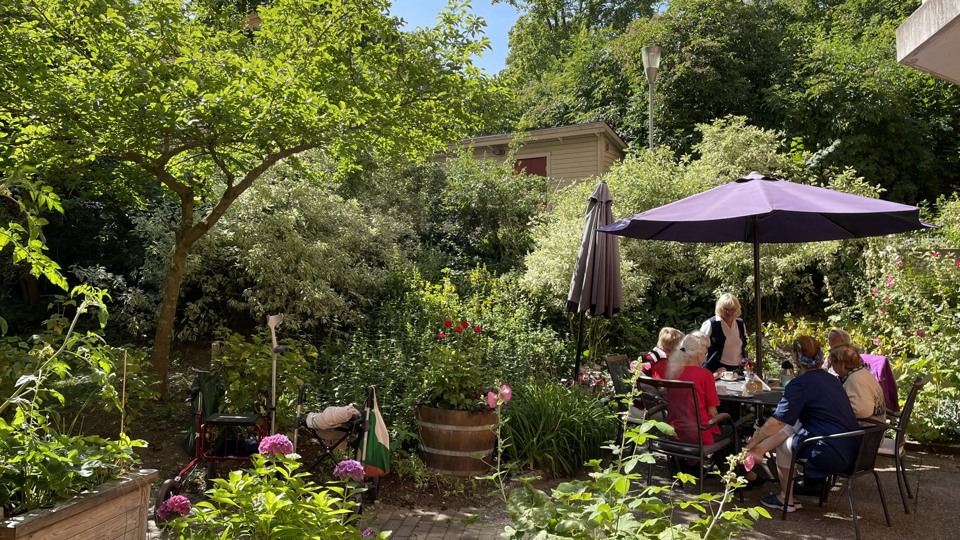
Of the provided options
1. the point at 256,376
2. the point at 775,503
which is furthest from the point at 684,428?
the point at 256,376

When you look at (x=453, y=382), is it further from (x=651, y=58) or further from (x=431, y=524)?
(x=651, y=58)

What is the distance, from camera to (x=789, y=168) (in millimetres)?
11781

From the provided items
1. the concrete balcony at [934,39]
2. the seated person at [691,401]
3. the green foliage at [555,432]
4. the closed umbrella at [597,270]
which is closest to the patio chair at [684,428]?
the seated person at [691,401]

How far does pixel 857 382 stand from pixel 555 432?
2.17 m

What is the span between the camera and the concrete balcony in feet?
8.71

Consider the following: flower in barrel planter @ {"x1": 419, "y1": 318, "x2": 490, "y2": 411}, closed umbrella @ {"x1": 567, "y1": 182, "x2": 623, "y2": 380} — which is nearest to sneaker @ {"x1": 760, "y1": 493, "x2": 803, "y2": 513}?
flower in barrel planter @ {"x1": 419, "y1": 318, "x2": 490, "y2": 411}

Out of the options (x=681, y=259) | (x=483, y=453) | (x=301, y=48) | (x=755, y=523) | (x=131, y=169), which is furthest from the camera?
(x=681, y=259)

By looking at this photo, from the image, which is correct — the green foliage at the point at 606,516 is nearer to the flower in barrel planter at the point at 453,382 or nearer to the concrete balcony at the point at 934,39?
the concrete balcony at the point at 934,39

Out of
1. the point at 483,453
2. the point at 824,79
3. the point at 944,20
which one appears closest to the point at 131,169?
the point at 483,453

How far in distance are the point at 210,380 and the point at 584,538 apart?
3.80m

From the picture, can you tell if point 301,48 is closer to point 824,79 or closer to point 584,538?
point 584,538

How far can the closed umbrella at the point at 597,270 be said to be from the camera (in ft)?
22.9

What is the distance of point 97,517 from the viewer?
2.56 metres

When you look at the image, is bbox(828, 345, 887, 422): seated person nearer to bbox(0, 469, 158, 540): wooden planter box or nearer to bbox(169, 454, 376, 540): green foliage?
bbox(169, 454, 376, 540): green foliage
